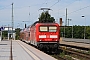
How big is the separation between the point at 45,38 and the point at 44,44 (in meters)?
0.59

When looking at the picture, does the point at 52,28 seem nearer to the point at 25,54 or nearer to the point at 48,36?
the point at 48,36

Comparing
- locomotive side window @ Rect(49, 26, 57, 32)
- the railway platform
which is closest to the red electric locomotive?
locomotive side window @ Rect(49, 26, 57, 32)

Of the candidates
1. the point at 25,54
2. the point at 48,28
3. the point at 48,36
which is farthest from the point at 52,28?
the point at 25,54

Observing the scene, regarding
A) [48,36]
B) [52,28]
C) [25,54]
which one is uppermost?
[52,28]

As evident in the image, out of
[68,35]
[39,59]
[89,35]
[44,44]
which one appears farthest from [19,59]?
[68,35]

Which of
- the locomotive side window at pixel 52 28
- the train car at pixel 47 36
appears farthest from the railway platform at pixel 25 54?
the locomotive side window at pixel 52 28

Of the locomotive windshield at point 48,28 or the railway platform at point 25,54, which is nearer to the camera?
the railway platform at point 25,54

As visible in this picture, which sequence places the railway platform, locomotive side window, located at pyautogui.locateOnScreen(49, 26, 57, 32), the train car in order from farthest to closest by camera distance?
locomotive side window, located at pyautogui.locateOnScreen(49, 26, 57, 32), the train car, the railway platform

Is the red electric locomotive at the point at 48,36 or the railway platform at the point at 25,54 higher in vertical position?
the red electric locomotive at the point at 48,36

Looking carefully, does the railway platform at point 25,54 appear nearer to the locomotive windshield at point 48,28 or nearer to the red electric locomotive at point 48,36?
the red electric locomotive at point 48,36

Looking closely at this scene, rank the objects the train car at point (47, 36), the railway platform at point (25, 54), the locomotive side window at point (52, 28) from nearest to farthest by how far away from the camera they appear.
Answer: the railway platform at point (25, 54), the train car at point (47, 36), the locomotive side window at point (52, 28)

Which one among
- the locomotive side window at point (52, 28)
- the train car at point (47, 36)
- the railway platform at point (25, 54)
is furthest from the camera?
the locomotive side window at point (52, 28)

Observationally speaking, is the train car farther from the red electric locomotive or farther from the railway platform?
the railway platform

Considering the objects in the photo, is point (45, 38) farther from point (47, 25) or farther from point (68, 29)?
point (68, 29)
